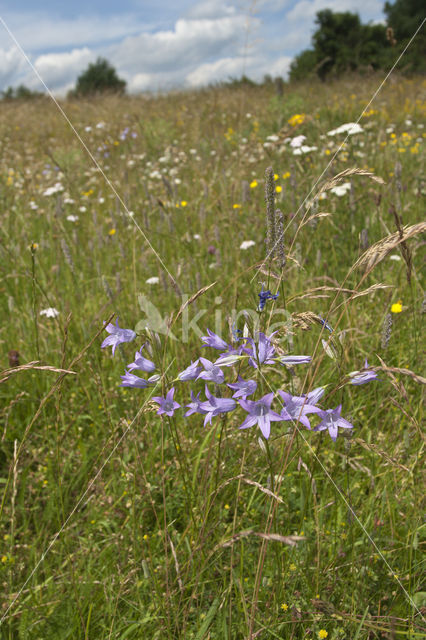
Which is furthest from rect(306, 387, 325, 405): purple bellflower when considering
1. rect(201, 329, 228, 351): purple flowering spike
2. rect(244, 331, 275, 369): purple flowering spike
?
rect(201, 329, 228, 351): purple flowering spike

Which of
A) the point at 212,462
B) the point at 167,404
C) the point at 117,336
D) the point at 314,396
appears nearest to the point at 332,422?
the point at 314,396

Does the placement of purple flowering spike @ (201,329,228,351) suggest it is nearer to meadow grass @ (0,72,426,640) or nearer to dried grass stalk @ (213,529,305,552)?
meadow grass @ (0,72,426,640)

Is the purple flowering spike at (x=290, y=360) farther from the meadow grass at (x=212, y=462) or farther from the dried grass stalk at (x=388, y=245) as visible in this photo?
the dried grass stalk at (x=388, y=245)

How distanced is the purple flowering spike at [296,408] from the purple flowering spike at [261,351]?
0.28 feet

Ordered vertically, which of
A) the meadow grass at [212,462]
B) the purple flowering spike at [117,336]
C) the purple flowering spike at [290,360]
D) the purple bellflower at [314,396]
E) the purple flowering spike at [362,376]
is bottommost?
the meadow grass at [212,462]

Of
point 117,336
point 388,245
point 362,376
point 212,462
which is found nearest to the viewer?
point 388,245

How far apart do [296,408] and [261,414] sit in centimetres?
8

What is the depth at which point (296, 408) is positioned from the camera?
881 mm

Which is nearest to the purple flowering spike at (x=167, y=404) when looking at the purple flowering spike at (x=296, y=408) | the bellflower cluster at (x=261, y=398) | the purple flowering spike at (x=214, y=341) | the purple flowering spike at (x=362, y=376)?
the bellflower cluster at (x=261, y=398)

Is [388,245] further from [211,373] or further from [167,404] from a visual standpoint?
[167,404]

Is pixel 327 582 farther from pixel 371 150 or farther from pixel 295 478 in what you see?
pixel 371 150

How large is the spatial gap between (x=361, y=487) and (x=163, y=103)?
1076 cm

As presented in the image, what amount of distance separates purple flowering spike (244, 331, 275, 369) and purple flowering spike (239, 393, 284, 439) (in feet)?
0.26

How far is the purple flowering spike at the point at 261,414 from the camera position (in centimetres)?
82
